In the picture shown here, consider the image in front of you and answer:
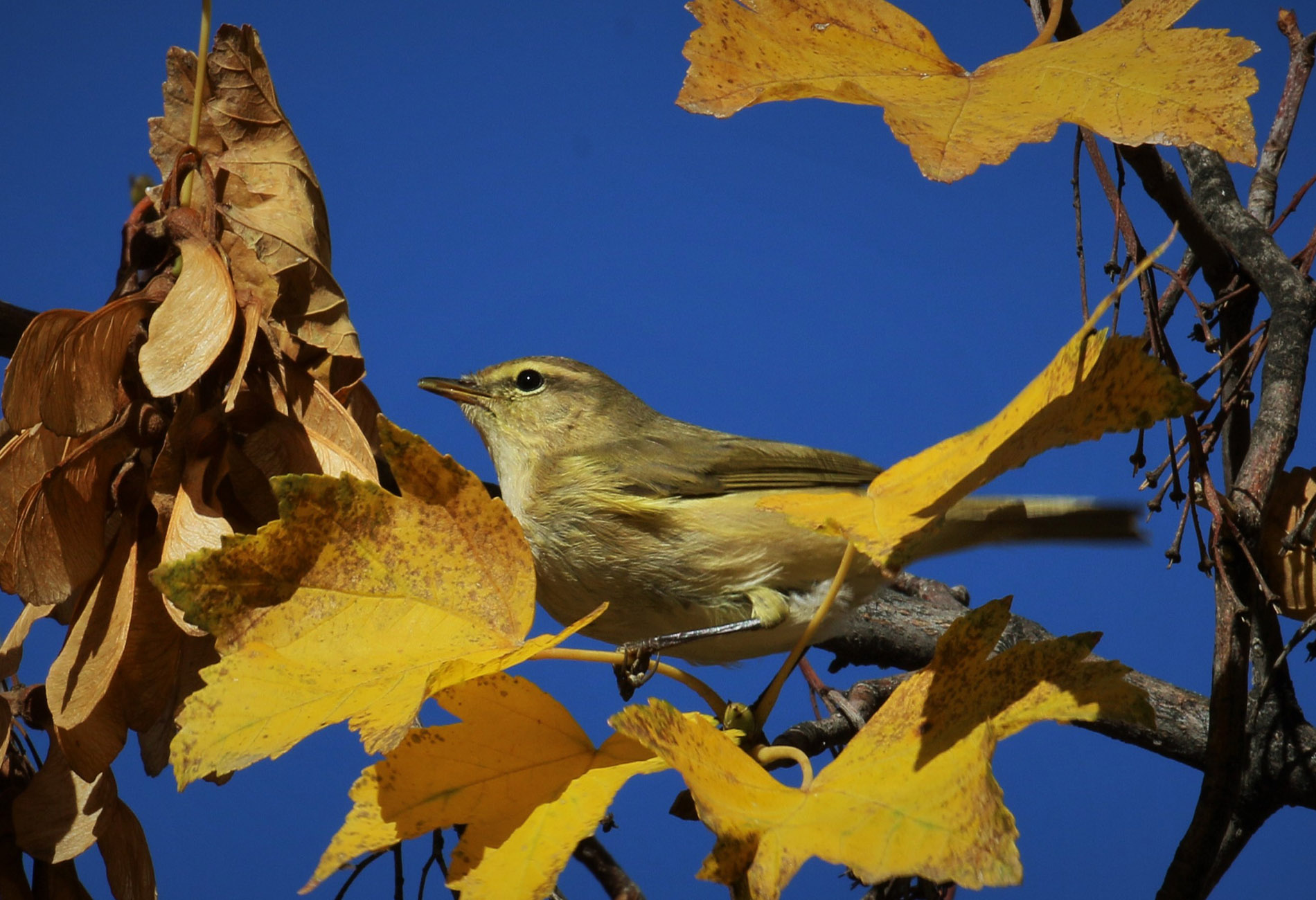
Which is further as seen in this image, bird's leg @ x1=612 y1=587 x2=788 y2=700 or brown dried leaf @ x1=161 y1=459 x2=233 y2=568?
bird's leg @ x1=612 y1=587 x2=788 y2=700

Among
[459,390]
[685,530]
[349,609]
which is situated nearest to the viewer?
[349,609]

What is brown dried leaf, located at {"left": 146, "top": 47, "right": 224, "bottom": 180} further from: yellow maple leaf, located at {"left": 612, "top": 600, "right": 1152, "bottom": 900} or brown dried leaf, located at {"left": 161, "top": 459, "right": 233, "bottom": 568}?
yellow maple leaf, located at {"left": 612, "top": 600, "right": 1152, "bottom": 900}

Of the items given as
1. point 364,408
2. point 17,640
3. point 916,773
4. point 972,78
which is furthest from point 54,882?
point 972,78

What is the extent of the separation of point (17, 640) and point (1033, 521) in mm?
956

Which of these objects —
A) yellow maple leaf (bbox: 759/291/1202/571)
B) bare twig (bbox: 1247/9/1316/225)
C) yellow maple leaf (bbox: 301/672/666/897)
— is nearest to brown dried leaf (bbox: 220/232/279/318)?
yellow maple leaf (bbox: 301/672/666/897)

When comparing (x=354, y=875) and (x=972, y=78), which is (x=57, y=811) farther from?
(x=972, y=78)

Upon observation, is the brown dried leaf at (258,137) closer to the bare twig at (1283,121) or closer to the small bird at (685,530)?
the small bird at (685,530)

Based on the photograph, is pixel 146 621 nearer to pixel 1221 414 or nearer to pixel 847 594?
pixel 847 594

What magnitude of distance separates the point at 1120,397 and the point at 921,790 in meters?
0.18

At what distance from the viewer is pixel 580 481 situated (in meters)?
1.21

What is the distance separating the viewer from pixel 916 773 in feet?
1.43

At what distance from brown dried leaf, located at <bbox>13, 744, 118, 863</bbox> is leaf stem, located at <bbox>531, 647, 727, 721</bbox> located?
1.14 feet

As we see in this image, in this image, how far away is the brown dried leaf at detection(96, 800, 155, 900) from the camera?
69 centimetres

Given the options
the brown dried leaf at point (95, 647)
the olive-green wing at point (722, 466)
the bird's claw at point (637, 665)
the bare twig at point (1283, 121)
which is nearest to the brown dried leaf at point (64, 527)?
the brown dried leaf at point (95, 647)
